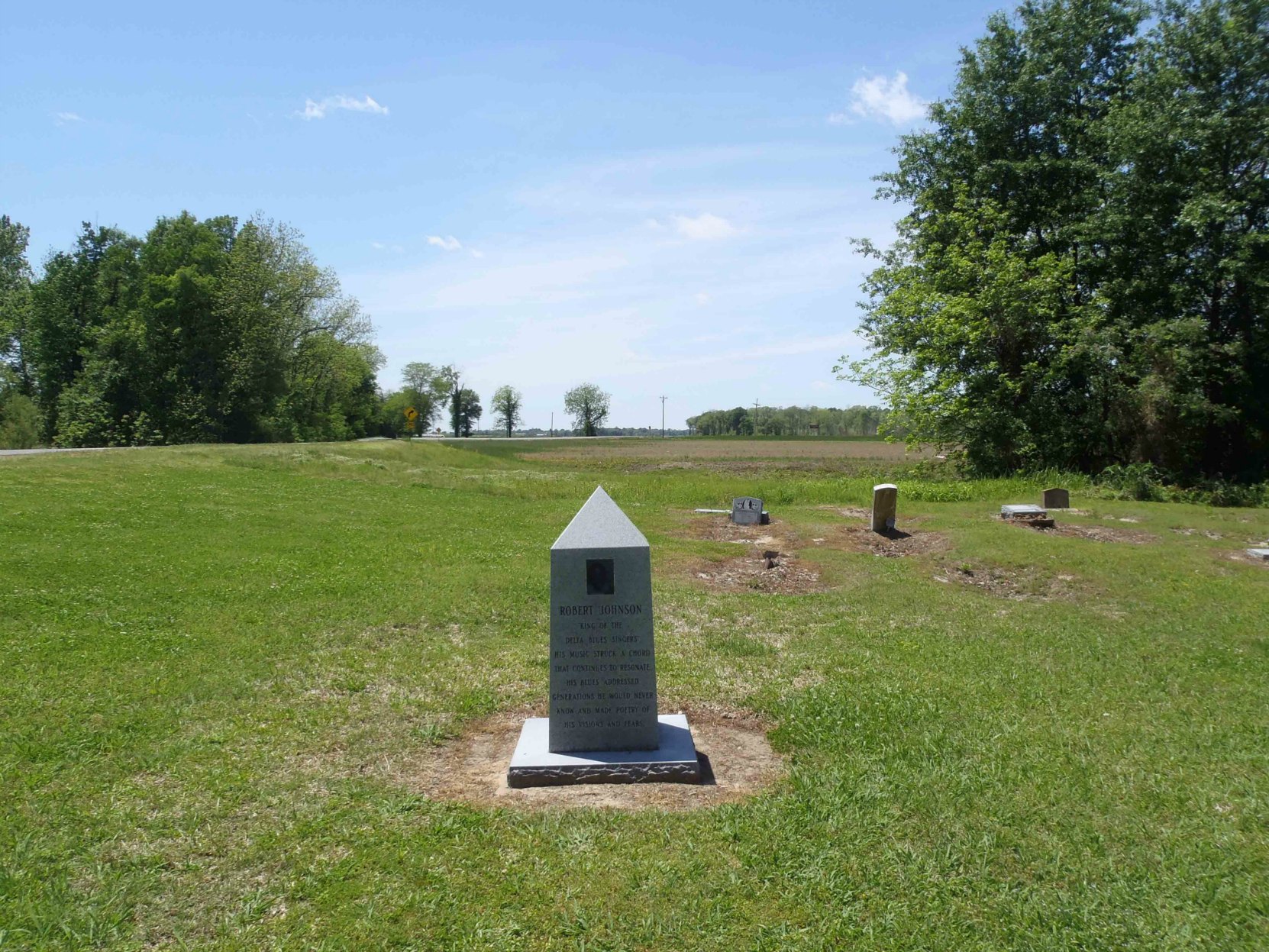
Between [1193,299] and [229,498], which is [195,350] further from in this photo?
[1193,299]

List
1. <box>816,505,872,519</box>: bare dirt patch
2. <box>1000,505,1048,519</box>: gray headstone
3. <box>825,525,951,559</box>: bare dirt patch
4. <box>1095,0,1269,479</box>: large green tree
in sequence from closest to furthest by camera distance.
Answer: <box>825,525,951,559</box>: bare dirt patch < <box>1000,505,1048,519</box>: gray headstone < <box>816,505,872,519</box>: bare dirt patch < <box>1095,0,1269,479</box>: large green tree

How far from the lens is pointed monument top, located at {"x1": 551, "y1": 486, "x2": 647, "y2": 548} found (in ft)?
18.6

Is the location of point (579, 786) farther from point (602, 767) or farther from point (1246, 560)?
point (1246, 560)

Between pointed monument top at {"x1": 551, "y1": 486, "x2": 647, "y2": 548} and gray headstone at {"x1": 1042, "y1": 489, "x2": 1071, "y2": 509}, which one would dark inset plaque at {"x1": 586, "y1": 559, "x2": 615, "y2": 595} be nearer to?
pointed monument top at {"x1": 551, "y1": 486, "x2": 647, "y2": 548}

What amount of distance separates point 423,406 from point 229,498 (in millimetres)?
110665

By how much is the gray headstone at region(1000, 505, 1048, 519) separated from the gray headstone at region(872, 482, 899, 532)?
9.20 ft

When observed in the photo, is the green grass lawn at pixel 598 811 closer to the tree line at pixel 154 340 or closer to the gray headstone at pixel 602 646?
the gray headstone at pixel 602 646

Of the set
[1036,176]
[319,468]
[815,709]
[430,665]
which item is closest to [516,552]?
[430,665]

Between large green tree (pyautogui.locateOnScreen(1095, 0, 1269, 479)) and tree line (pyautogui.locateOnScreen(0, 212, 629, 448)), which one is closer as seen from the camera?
large green tree (pyautogui.locateOnScreen(1095, 0, 1269, 479))

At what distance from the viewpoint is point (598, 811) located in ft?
16.4

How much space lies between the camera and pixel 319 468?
2525cm

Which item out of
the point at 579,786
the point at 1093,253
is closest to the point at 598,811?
the point at 579,786

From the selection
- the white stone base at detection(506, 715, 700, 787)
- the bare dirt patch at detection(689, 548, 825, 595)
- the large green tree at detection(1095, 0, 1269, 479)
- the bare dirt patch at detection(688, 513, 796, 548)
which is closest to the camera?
the white stone base at detection(506, 715, 700, 787)

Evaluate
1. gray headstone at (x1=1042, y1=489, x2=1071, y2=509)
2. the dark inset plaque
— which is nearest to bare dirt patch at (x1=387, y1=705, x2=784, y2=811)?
the dark inset plaque
